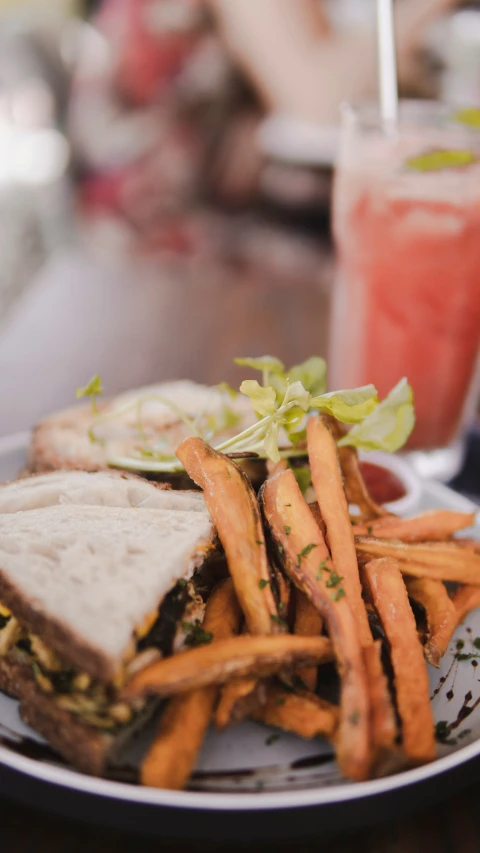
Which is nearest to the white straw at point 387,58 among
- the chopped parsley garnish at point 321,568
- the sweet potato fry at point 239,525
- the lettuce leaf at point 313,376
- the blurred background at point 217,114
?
the lettuce leaf at point 313,376

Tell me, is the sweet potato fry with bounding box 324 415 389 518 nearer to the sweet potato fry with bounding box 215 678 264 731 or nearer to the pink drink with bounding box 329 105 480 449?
the sweet potato fry with bounding box 215 678 264 731

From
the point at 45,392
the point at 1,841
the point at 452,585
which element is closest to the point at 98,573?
the point at 1,841

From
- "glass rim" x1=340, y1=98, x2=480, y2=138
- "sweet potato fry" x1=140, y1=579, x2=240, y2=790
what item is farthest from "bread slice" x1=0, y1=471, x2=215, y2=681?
"glass rim" x1=340, y1=98, x2=480, y2=138

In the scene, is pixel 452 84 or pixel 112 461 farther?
pixel 452 84

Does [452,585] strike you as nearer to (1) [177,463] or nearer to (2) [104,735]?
(1) [177,463]

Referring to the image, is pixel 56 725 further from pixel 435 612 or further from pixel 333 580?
pixel 435 612

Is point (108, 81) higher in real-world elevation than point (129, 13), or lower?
lower
